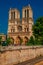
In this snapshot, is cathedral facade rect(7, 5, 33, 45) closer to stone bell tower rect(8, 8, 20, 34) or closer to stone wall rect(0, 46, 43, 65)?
stone bell tower rect(8, 8, 20, 34)

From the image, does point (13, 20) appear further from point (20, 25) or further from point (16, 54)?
point (16, 54)

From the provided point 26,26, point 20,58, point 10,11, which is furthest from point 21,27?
point 20,58

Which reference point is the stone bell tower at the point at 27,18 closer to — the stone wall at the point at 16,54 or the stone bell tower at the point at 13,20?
the stone bell tower at the point at 13,20

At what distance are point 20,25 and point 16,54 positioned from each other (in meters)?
51.6

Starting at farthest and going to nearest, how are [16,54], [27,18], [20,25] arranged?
[20,25], [27,18], [16,54]

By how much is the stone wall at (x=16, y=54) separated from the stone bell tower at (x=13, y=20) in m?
44.1

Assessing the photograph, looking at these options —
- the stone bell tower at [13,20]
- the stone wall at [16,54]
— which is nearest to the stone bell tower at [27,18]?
the stone bell tower at [13,20]

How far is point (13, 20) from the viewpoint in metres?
73.6

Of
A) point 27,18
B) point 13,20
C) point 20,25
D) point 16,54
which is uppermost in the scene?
point 27,18

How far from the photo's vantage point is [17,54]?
2173 cm

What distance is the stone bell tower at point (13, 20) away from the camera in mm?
72312

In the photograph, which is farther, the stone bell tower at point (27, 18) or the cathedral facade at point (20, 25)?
the stone bell tower at point (27, 18)

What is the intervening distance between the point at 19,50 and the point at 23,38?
4609 cm

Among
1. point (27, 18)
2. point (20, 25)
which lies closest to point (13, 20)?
point (20, 25)
